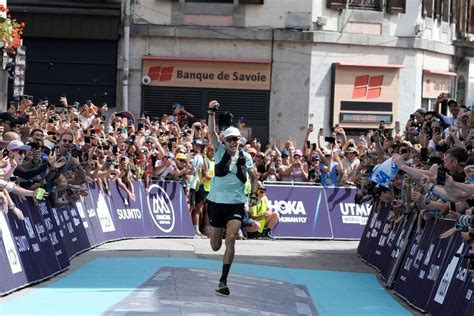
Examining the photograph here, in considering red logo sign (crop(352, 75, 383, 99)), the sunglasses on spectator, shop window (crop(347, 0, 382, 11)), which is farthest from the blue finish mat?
shop window (crop(347, 0, 382, 11))

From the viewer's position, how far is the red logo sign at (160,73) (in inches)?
1585

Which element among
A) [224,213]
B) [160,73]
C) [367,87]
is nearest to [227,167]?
[224,213]

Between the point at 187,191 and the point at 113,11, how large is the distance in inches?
427

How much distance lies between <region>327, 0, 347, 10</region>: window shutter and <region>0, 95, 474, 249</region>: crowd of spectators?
538cm

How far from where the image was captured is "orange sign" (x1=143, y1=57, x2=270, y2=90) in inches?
1585

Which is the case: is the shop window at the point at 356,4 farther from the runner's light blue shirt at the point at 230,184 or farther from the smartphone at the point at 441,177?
the smartphone at the point at 441,177

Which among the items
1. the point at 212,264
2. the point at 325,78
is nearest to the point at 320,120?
the point at 325,78

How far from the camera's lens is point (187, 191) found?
30.3 m

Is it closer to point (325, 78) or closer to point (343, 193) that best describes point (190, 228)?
point (343, 193)

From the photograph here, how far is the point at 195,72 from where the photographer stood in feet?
132

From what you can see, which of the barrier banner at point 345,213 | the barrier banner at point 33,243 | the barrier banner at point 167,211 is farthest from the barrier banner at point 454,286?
the barrier banner at point 345,213

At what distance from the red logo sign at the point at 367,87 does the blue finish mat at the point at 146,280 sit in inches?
744

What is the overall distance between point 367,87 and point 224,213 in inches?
943

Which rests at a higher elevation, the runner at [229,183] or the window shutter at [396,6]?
the window shutter at [396,6]
